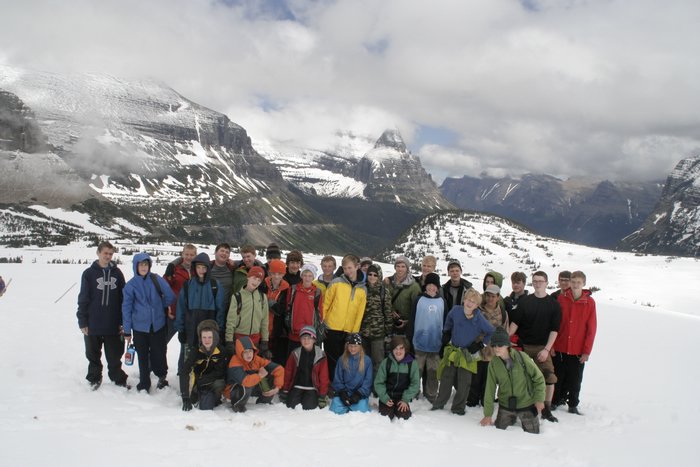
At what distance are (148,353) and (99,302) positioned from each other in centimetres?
124

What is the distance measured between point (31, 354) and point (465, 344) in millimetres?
8727

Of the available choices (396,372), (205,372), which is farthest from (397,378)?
(205,372)

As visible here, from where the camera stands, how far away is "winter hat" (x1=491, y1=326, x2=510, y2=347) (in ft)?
24.6

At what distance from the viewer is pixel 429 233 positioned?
41688 mm

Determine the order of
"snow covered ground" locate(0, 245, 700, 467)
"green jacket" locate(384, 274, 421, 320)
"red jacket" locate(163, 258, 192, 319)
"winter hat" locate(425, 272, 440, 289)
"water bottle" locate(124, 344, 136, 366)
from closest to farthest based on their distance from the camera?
"snow covered ground" locate(0, 245, 700, 467), "water bottle" locate(124, 344, 136, 366), "winter hat" locate(425, 272, 440, 289), "red jacket" locate(163, 258, 192, 319), "green jacket" locate(384, 274, 421, 320)

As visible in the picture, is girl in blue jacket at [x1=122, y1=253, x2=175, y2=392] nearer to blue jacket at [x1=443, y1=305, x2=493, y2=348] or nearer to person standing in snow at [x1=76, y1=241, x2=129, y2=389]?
person standing in snow at [x1=76, y1=241, x2=129, y2=389]

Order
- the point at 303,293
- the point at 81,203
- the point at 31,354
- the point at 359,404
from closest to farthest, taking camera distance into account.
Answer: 1. the point at 359,404
2. the point at 303,293
3. the point at 31,354
4. the point at 81,203

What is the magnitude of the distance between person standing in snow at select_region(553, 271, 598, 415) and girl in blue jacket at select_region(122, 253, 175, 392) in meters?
7.10

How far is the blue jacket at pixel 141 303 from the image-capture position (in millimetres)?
7859

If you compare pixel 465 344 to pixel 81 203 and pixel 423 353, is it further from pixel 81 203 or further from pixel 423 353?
pixel 81 203

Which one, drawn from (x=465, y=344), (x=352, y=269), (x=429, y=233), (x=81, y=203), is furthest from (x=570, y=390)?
(x=81, y=203)

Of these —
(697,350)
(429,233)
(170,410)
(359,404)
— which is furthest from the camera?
(429,233)

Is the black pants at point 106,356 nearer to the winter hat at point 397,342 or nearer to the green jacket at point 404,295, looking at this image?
the winter hat at point 397,342

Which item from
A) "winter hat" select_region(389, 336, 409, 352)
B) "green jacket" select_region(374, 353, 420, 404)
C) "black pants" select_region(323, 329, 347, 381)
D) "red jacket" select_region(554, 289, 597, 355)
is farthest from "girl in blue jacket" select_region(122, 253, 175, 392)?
"red jacket" select_region(554, 289, 597, 355)
